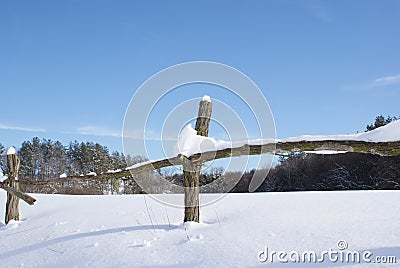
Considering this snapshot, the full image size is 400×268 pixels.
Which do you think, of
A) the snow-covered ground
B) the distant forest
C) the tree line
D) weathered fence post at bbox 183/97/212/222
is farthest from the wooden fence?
the tree line

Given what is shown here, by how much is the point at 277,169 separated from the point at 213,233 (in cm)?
3123

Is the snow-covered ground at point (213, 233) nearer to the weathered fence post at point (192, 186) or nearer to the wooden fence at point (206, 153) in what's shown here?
the weathered fence post at point (192, 186)

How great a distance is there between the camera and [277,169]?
3353cm

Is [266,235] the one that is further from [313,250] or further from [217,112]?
[217,112]

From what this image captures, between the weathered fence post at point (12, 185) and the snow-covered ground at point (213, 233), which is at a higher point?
the weathered fence post at point (12, 185)

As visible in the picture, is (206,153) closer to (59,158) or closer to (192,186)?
(192,186)

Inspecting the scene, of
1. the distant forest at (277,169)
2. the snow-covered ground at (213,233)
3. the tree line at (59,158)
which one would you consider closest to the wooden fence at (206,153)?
the snow-covered ground at (213,233)

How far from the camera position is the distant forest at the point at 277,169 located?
2384cm

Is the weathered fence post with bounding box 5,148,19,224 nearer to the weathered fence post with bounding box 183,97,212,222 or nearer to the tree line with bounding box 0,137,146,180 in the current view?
the weathered fence post with bounding box 183,97,212,222

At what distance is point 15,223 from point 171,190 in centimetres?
293

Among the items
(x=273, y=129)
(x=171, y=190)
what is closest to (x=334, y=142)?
(x=273, y=129)

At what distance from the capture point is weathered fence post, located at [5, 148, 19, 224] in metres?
5.83

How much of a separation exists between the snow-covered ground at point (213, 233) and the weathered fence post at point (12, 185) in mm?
742

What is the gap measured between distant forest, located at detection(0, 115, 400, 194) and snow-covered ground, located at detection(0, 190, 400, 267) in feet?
26.6
